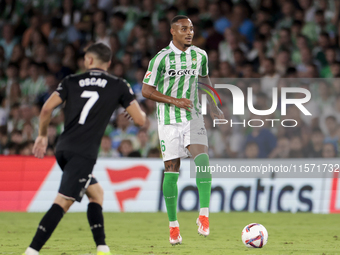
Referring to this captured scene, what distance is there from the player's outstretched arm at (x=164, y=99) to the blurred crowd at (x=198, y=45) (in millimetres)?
4392

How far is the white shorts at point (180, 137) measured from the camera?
640 cm

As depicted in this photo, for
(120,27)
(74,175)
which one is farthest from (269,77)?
(74,175)

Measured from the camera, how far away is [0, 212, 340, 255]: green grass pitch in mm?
5984

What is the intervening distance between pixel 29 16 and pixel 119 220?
724cm

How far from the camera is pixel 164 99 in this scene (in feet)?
20.7

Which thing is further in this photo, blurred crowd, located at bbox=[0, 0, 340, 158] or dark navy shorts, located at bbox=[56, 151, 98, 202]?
blurred crowd, located at bbox=[0, 0, 340, 158]

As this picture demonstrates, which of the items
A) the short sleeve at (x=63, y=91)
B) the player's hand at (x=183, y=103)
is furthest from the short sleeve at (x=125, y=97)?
the player's hand at (x=183, y=103)

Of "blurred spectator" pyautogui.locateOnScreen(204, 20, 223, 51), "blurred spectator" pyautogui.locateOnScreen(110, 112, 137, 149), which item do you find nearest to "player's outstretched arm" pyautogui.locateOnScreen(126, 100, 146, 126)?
"blurred spectator" pyautogui.locateOnScreen(110, 112, 137, 149)

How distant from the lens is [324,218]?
9.50 metres

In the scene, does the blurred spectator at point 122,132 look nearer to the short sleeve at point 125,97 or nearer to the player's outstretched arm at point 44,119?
the short sleeve at point 125,97

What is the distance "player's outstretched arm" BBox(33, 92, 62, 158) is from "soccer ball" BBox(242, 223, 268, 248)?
2.50m

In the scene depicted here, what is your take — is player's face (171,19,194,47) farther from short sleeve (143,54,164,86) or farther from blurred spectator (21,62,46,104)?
blurred spectator (21,62,46,104)

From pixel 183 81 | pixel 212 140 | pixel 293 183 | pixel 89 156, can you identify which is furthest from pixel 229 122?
pixel 89 156

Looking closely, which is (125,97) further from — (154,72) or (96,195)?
(154,72)
